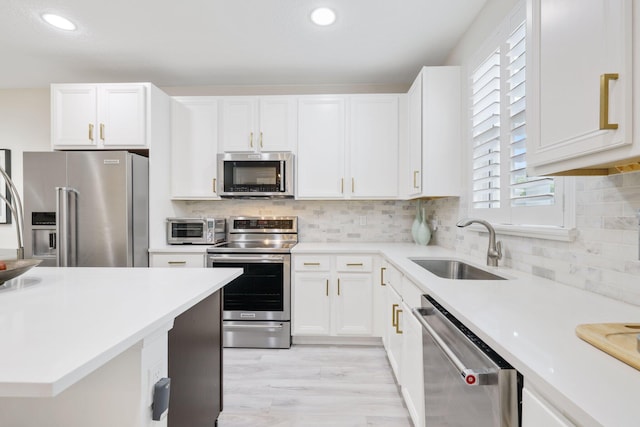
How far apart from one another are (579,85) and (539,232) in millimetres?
861

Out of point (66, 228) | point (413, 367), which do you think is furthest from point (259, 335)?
point (66, 228)

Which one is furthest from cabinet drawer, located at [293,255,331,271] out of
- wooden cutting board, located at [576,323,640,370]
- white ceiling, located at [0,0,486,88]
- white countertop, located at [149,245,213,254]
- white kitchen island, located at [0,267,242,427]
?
wooden cutting board, located at [576,323,640,370]

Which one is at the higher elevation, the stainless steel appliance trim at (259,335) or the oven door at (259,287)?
the oven door at (259,287)

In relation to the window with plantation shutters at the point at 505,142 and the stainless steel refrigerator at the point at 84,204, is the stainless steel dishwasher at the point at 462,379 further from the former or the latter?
the stainless steel refrigerator at the point at 84,204

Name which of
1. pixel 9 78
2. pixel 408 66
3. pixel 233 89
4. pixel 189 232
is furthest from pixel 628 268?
pixel 9 78

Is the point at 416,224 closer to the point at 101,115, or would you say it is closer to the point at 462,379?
the point at 462,379

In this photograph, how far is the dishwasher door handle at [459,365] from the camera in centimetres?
82

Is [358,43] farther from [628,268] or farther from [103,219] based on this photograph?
[103,219]

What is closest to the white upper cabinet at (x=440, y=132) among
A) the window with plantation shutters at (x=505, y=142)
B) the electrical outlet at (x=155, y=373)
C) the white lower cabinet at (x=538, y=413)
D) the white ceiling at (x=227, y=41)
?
the window with plantation shutters at (x=505, y=142)

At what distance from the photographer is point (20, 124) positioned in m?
3.67

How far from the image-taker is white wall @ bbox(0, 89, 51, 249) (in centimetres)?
367

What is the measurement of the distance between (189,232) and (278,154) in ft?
3.77

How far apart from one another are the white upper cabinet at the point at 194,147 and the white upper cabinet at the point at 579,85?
278cm

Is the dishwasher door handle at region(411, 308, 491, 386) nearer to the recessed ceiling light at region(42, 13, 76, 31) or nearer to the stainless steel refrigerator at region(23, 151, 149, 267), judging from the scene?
the stainless steel refrigerator at region(23, 151, 149, 267)
